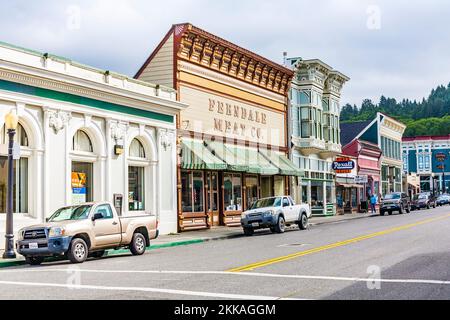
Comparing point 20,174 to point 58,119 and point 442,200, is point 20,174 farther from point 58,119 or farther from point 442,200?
point 442,200

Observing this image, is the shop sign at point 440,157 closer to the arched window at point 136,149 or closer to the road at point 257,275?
the arched window at point 136,149

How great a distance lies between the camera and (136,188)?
2922 centimetres

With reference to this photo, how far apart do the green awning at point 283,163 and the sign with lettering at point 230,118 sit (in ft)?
2.39

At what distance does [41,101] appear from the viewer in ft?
76.2

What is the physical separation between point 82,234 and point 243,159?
1870cm

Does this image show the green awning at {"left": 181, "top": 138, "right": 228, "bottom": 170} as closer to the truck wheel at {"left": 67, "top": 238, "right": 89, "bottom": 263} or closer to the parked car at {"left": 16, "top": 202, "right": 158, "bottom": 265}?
the parked car at {"left": 16, "top": 202, "right": 158, "bottom": 265}

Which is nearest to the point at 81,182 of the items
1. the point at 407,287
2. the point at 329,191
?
the point at 407,287

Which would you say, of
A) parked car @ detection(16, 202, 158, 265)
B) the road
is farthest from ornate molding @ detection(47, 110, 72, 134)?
the road

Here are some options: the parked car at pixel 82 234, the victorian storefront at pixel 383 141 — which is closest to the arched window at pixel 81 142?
the parked car at pixel 82 234

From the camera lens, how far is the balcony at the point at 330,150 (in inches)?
1924

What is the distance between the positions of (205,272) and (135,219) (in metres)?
6.50

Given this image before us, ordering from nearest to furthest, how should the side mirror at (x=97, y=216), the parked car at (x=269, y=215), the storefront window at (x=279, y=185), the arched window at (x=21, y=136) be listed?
the side mirror at (x=97, y=216), the arched window at (x=21, y=136), the parked car at (x=269, y=215), the storefront window at (x=279, y=185)

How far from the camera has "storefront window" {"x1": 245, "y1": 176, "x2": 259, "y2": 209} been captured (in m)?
38.2
